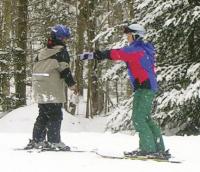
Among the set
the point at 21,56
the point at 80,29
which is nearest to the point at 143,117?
the point at 21,56

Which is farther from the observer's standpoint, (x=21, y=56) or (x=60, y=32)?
(x=21, y=56)

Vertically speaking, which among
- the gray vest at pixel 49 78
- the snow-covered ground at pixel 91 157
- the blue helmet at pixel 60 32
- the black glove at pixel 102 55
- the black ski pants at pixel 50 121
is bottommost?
the snow-covered ground at pixel 91 157

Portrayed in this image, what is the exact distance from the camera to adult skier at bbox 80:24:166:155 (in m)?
6.82

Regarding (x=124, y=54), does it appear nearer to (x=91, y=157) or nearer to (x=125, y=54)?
(x=125, y=54)

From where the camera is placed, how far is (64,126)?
1781 centimetres

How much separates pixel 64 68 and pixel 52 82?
0.29m

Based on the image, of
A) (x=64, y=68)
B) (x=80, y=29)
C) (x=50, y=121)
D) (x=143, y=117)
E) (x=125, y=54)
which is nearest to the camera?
(x=125, y=54)

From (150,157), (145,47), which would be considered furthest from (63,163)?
(145,47)

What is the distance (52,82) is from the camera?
7559mm

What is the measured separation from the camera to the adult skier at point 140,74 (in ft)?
22.4

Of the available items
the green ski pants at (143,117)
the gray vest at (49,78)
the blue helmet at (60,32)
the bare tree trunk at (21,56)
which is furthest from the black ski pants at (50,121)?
the bare tree trunk at (21,56)

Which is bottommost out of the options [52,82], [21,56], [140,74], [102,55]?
[52,82]

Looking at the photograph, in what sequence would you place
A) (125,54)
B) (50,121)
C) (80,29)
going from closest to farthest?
(125,54)
(50,121)
(80,29)

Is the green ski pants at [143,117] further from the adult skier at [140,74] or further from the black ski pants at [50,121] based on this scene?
the black ski pants at [50,121]
